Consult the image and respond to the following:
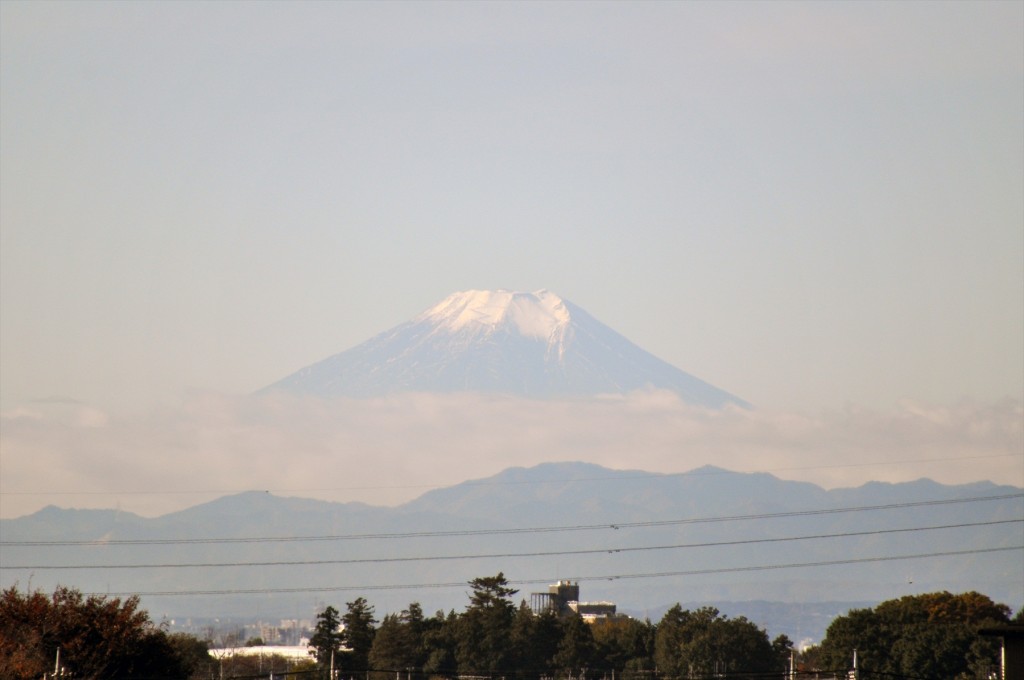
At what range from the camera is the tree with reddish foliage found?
8519 cm

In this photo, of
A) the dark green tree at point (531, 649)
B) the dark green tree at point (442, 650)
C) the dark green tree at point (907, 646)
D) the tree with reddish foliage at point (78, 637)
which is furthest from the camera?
the dark green tree at point (531, 649)

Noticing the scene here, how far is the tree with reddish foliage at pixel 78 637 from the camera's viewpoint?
85188mm

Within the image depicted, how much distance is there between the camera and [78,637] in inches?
3423

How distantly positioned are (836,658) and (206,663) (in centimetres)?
8042

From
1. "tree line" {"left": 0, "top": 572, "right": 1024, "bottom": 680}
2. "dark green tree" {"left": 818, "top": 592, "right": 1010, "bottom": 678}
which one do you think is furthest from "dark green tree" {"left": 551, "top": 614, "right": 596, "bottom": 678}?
"dark green tree" {"left": 818, "top": 592, "right": 1010, "bottom": 678}

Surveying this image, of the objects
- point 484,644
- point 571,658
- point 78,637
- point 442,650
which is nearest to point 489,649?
point 484,644

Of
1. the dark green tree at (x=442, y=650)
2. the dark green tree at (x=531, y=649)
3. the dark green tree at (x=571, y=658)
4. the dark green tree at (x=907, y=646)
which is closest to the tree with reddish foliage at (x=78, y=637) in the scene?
the dark green tree at (x=907, y=646)

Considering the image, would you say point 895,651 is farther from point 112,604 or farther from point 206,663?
point 112,604

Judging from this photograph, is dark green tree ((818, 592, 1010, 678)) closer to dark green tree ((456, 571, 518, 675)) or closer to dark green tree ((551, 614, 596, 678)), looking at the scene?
dark green tree ((551, 614, 596, 678))

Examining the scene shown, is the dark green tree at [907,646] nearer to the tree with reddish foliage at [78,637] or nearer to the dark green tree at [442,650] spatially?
the dark green tree at [442,650]

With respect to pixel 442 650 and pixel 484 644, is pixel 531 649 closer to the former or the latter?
pixel 484 644

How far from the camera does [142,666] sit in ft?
294

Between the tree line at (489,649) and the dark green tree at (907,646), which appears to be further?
the dark green tree at (907,646)

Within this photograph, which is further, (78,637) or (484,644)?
(484,644)
